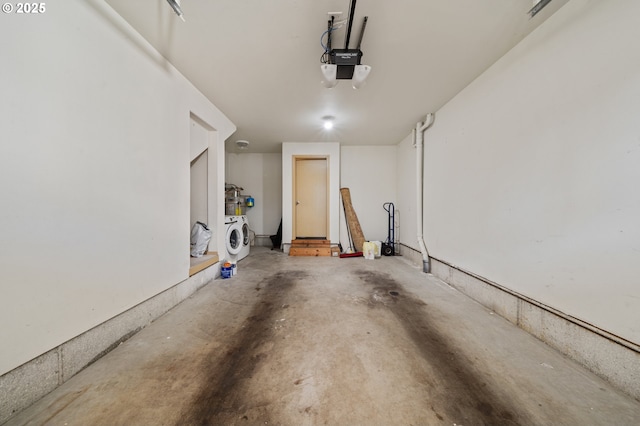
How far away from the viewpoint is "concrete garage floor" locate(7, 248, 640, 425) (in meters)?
1.04

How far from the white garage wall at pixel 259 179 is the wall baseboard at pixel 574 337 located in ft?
15.6

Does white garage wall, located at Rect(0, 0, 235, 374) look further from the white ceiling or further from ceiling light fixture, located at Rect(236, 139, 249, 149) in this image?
ceiling light fixture, located at Rect(236, 139, 249, 149)

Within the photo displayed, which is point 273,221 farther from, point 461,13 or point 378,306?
point 461,13

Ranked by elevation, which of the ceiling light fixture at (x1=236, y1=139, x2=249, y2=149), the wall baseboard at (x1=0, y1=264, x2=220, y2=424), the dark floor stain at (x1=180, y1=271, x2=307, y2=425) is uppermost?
the ceiling light fixture at (x1=236, y1=139, x2=249, y2=149)

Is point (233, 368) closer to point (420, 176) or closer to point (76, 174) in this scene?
point (76, 174)

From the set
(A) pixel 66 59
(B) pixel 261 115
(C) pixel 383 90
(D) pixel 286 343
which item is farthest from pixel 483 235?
(A) pixel 66 59

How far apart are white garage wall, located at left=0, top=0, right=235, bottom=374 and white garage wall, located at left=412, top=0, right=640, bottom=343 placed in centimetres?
336

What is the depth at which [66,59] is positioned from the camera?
1.29 meters

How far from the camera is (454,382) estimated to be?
124 cm

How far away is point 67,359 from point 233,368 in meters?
1.01

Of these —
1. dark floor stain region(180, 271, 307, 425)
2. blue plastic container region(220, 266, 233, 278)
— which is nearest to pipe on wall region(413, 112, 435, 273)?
dark floor stain region(180, 271, 307, 425)

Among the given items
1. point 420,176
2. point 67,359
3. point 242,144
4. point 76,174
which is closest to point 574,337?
point 420,176

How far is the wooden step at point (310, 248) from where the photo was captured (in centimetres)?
455

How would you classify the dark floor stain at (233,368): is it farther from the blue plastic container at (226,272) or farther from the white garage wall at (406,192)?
the white garage wall at (406,192)
